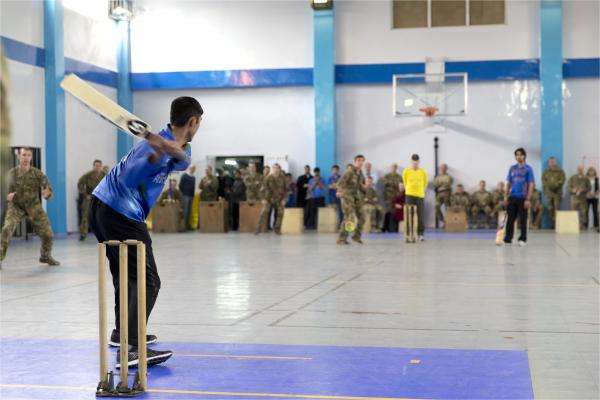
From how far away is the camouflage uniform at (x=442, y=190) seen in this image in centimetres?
2644

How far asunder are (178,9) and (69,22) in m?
4.90

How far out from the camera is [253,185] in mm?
25984

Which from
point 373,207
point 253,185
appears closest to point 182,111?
point 373,207

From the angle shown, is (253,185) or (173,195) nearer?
(253,185)

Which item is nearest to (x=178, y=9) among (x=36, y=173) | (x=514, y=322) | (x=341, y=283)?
(x=36, y=173)

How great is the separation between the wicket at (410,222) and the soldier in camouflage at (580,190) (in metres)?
8.07

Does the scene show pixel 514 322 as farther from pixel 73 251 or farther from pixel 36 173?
pixel 73 251

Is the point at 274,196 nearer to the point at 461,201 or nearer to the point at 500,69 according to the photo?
the point at 461,201

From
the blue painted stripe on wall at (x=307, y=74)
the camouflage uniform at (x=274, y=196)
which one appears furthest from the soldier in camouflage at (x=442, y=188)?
A: the camouflage uniform at (x=274, y=196)

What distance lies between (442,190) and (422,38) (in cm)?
551

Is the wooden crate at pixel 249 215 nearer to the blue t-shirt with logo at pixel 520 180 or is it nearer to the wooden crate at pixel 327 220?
the wooden crate at pixel 327 220

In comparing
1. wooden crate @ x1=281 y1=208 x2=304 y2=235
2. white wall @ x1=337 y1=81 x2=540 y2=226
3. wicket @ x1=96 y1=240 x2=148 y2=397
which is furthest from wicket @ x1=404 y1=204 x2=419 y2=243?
wicket @ x1=96 y1=240 x2=148 y2=397

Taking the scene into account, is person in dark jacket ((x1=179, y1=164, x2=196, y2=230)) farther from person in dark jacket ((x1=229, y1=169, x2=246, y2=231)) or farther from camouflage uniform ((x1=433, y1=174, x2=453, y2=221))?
camouflage uniform ((x1=433, y1=174, x2=453, y2=221))

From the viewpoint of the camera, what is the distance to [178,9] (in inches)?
1136
